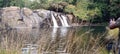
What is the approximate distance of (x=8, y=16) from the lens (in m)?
33.3

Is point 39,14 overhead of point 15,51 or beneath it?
beneath

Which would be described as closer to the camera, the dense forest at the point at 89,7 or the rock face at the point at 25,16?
the rock face at the point at 25,16

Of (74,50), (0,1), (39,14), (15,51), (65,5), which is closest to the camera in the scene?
(15,51)

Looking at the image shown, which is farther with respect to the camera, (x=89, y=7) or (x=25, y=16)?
(x=89, y=7)

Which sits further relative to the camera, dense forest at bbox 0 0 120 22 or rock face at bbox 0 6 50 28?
dense forest at bbox 0 0 120 22

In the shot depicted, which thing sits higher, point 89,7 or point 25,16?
point 25,16

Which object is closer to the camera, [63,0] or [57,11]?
[57,11]

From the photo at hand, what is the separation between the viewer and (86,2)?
43.3m

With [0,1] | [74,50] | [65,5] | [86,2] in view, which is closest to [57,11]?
[65,5]

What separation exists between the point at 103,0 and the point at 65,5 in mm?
5103

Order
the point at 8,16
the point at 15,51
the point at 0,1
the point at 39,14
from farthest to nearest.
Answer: the point at 0,1
the point at 39,14
the point at 8,16
the point at 15,51

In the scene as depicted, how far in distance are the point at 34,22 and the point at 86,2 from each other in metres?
10.6

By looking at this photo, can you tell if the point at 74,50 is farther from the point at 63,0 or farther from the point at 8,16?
the point at 63,0

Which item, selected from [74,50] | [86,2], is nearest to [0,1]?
[86,2]
